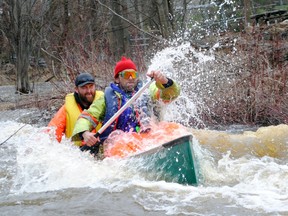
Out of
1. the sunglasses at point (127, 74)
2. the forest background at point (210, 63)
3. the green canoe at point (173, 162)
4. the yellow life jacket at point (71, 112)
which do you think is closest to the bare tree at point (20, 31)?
the forest background at point (210, 63)

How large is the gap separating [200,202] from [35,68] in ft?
54.5

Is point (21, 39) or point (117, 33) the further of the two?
point (117, 33)

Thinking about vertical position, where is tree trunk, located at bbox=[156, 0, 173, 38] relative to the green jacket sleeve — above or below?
above

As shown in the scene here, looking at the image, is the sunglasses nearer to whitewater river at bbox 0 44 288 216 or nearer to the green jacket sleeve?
the green jacket sleeve

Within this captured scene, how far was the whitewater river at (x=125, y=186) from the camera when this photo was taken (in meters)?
5.12

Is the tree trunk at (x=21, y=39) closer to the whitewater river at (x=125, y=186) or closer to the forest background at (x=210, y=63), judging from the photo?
the forest background at (x=210, y=63)

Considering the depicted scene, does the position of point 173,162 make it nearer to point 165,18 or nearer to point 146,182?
point 146,182

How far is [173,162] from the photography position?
228 inches

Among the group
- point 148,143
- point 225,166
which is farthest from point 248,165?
point 148,143

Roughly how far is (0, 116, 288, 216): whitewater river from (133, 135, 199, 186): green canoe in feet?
0.35

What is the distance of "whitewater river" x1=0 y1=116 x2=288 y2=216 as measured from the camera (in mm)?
5120

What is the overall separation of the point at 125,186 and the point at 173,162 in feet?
1.82

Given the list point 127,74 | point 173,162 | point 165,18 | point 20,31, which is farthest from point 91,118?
point 20,31

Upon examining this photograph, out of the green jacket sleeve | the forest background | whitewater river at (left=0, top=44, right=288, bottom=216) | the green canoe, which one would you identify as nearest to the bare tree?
the forest background
